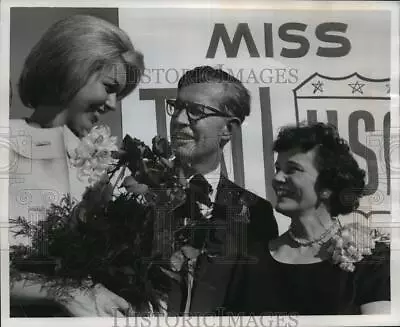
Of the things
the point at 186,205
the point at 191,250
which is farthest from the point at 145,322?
the point at 186,205

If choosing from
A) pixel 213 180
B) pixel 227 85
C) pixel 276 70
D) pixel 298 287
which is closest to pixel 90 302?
pixel 213 180

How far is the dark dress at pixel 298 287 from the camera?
1.25 m

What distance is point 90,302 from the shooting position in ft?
4.03

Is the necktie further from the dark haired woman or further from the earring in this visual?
the earring

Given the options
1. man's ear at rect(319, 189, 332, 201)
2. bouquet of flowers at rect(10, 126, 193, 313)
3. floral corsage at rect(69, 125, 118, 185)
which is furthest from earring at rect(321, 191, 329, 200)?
floral corsage at rect(69, 125, 118, 185)

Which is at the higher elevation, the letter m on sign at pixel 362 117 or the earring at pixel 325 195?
the letter m on sign at pixel 362 117

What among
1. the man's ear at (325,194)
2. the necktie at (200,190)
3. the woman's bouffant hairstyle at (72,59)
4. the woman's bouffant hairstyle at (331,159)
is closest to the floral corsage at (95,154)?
the woman's bouffant hairstyle at (72,59)

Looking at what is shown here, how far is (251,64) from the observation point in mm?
1249

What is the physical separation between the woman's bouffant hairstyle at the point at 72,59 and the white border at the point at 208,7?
56mm

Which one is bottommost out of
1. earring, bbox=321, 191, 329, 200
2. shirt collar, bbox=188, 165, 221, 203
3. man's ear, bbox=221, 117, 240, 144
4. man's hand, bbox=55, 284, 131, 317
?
man's hand, bbox=55, 284, 131, 317

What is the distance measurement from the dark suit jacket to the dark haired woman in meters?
0.03

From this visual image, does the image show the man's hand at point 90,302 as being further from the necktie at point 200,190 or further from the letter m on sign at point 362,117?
the letter m on sign at point 362,117

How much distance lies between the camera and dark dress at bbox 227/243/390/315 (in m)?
1.25

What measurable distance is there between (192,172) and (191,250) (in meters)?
0.21
